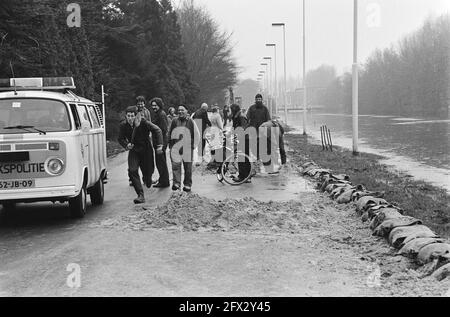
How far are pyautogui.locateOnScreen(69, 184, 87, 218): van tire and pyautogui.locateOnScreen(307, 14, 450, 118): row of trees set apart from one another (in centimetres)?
6386

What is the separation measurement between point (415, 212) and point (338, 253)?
2924 mm

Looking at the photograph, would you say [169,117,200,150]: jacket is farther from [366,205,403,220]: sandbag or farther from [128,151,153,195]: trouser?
[366,205,403,220]: sandbag

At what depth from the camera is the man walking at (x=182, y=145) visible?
13.0 metres

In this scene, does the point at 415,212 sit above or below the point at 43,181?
below

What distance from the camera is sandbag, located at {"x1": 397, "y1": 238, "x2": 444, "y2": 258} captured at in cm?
671

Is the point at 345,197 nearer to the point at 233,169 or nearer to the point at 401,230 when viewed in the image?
the point at 401,230

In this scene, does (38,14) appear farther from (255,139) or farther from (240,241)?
(240,241)

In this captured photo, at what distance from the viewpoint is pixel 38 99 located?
9523mm

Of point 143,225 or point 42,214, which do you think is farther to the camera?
point 42,214

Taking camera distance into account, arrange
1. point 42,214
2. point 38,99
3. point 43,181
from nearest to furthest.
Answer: point 43,181, point 38,99, point 42,214

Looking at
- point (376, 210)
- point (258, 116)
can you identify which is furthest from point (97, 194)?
point (258, 116)

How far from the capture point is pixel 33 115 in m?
9.38

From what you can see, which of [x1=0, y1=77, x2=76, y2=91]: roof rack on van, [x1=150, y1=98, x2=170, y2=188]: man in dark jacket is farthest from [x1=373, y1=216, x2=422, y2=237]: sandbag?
[x1=150, y1=98, x2=170, y2=188]: man in dark jacket
